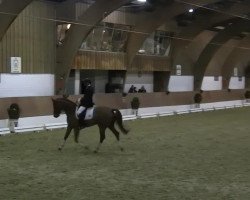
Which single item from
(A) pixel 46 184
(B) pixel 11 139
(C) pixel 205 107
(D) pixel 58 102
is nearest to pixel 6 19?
(B) pixel 11 139

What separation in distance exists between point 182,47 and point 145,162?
23.2 metres

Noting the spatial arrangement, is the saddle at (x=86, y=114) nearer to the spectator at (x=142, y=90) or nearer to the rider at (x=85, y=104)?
the rider at (x=85, y=104)

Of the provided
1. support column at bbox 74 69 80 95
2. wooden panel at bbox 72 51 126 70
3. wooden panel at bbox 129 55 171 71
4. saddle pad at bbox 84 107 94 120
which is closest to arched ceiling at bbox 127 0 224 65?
wooden panel at bbox 72 51 126 70

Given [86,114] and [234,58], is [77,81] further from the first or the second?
[234,58]

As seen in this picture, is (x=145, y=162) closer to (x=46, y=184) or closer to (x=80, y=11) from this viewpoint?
(x=46, y=184)

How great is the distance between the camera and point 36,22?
22.7 metres

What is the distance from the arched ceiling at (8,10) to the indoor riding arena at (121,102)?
5 cm

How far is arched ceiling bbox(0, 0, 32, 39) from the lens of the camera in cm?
1861

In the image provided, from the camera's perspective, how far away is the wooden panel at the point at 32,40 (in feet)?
69.8

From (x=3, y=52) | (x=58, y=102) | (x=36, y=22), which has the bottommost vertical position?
(x=58, y=102)

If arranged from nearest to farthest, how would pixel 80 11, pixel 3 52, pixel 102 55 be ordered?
pixel 3 52, pixel 80 11, pixel 102 55

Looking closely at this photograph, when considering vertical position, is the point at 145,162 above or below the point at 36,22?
below

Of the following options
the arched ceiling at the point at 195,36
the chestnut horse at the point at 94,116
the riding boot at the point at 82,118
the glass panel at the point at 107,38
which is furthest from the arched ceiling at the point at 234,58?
the riding boot at the point at 82,118

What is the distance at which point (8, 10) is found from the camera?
1866 centimetres
